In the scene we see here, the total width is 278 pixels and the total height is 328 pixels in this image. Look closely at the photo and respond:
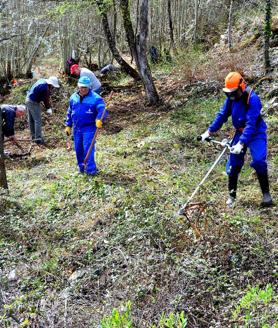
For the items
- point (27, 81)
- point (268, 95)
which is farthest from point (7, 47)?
point (268, 95)

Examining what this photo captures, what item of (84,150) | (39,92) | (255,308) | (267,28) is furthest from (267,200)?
(267,28)

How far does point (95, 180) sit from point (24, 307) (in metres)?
3.27

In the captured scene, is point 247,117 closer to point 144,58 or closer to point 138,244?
point 138,244

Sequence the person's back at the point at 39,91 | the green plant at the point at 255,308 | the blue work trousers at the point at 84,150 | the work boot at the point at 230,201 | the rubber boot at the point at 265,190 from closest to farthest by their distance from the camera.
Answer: the green plant at the point at 255,308 → the rubber boot at the point at 265,190 → the work boot at the point at 230,201 → the blue work trousers at the point at 84,150 → the person's back at the point at 39,91

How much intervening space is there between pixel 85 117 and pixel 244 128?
300cm

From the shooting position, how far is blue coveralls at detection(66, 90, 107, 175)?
7707 mm

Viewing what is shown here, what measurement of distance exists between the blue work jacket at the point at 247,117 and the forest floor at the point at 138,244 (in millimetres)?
979

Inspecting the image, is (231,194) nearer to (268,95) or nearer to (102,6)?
(268,95)

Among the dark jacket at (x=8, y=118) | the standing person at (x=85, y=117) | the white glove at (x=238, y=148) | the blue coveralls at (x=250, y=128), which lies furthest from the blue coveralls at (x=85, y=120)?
the white glove at (x=238, y=148)

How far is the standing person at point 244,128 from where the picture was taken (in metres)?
5.67

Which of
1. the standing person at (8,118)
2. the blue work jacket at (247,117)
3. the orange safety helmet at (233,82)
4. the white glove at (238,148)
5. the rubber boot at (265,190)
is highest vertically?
the orange safety helmet at (233,82)

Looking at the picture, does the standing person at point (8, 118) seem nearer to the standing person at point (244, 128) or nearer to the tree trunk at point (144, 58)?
the tree trunk at point (144, 58)

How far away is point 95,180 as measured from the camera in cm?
732

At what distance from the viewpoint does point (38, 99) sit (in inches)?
414
